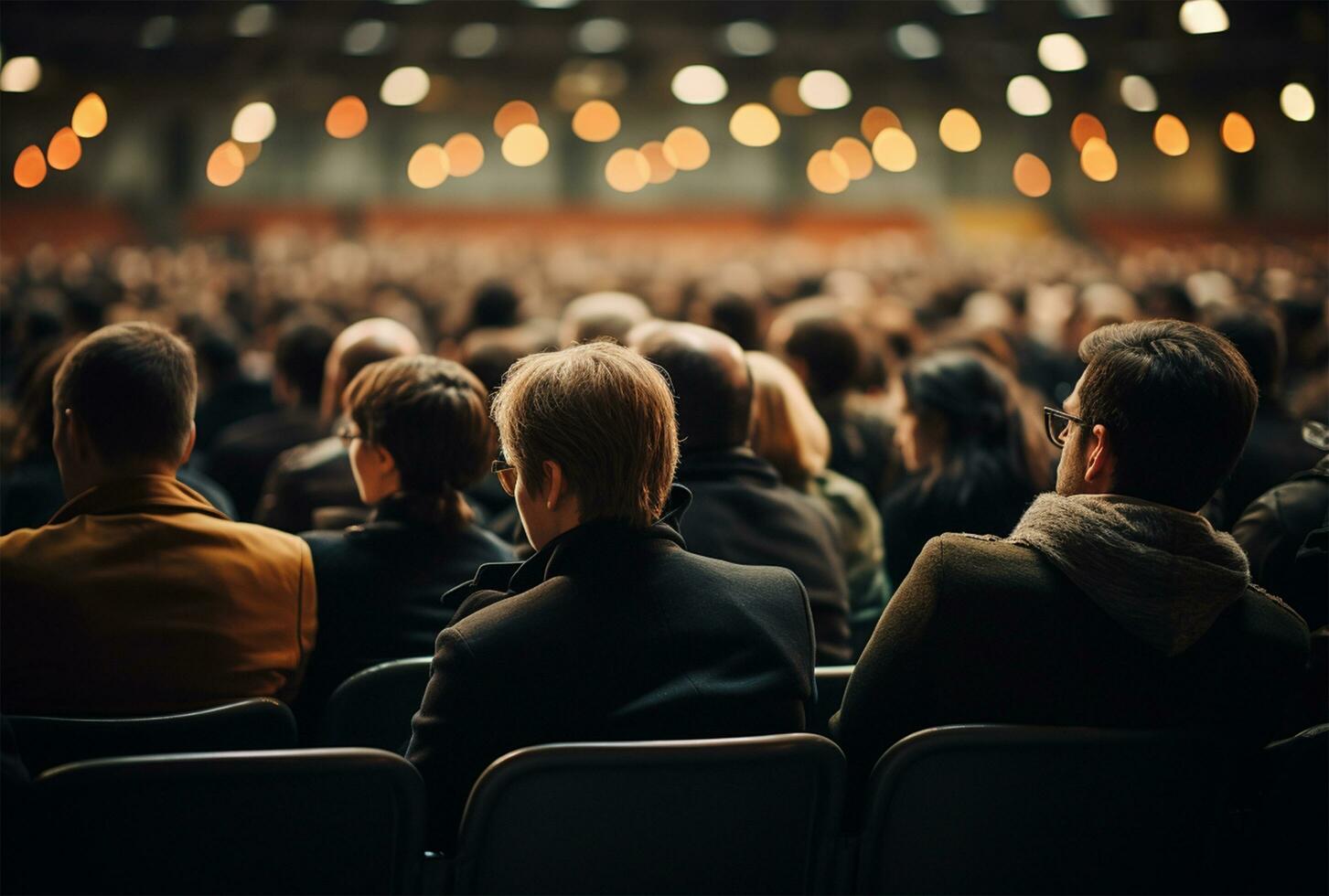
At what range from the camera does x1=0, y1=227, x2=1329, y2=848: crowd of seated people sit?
2.10 m

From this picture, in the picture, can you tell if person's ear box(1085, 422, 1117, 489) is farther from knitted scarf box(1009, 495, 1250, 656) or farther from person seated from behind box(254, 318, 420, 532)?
person seated from behind box(254, 318, 420, 532)

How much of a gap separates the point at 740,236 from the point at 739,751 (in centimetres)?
3109

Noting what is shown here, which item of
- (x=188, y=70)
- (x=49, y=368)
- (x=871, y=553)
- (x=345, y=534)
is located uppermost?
(x=188, y=70)

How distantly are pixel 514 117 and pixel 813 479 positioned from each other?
1649 cm

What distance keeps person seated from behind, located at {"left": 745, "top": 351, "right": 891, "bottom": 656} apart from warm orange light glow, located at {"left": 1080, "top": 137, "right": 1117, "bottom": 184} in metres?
14.6

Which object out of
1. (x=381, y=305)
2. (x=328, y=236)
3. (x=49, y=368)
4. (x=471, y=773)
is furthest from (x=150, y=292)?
(x=328, y=236)

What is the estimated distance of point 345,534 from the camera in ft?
9.59

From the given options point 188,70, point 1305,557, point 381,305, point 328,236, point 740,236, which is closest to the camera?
point 1305,557

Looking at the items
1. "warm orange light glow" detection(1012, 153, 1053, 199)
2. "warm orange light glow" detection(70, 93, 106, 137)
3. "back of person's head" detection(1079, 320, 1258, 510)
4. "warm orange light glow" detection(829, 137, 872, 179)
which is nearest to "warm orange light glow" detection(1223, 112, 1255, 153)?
"warm orange light glow" detection(829, 137, 872, 179)

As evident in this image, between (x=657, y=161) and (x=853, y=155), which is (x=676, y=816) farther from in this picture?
(x=657, y=161)

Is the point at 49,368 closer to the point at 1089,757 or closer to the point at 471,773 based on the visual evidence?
the point at 471,773

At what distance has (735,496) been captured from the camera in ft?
10.8

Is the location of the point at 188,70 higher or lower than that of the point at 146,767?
higher

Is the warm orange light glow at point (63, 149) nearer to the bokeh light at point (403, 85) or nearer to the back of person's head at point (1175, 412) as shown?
the bokeh light at point (403, 85)
